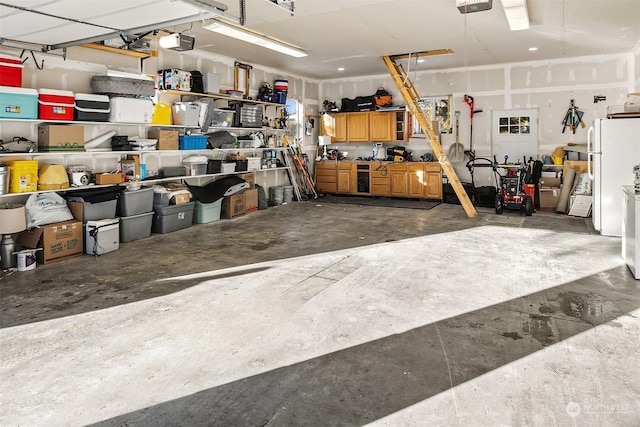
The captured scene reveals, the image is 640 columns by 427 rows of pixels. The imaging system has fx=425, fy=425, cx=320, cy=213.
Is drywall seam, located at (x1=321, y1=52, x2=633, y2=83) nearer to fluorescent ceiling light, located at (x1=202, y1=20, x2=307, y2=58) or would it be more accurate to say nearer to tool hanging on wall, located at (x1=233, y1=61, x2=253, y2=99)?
tool hanging on wall, located at (x1=233, y1=61, x2=253, y2=99)

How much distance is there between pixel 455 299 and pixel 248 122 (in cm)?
627

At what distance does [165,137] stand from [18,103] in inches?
89.4

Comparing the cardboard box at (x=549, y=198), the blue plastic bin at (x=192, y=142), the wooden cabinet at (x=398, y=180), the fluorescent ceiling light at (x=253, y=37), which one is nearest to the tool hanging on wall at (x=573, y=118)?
the cardboard box at (x=549, y=198)

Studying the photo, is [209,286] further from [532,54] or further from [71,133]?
[532,54]

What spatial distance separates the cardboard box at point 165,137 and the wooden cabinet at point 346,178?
487 cm

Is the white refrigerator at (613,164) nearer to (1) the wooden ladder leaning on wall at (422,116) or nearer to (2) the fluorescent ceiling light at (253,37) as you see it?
(1) the wooden ladder leaning on wall at (422,116)

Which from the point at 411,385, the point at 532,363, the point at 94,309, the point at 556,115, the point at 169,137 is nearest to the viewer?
the point at 411,385

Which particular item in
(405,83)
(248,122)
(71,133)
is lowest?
(71,133)

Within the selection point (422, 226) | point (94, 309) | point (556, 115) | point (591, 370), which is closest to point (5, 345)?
point (94, 309)

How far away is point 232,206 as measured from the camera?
8109mm

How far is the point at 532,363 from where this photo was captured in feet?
8.85

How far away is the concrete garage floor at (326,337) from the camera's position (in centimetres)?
226

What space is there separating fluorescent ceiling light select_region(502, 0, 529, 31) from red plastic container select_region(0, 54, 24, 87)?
5.70m

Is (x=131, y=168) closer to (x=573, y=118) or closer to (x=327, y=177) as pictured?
(x=327, y=177)
